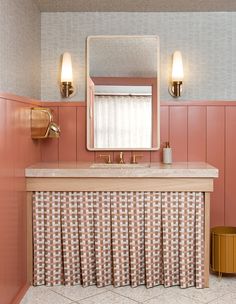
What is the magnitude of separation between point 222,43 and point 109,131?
1186 mm

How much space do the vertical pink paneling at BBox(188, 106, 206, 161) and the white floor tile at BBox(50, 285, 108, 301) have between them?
4.37ft

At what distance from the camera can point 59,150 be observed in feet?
13.3

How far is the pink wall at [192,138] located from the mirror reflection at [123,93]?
9cm

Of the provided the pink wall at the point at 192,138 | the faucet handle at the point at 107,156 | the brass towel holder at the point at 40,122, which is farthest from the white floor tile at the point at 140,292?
the brass towel holder at the point at 40,122

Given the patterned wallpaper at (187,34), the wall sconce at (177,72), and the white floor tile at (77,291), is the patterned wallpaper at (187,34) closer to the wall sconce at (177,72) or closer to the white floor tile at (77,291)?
the wall sconce at (177,72)

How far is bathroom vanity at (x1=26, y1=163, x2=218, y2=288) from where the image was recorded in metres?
3.38

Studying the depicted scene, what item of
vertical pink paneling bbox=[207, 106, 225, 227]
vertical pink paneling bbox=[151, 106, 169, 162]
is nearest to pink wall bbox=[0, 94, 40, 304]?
vertical pink paneling bbox=[151, 106, 169, 162]

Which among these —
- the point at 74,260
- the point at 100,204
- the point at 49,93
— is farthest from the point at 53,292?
the point at 49,93

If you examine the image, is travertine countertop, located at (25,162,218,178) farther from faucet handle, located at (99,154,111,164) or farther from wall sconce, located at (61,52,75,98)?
wall sconce, located at (61,52,75,98)

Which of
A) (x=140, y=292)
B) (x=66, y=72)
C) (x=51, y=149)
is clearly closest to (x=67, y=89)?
(x=66, y=72)

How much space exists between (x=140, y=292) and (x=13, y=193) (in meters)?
1.12

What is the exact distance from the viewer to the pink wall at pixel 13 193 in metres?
2.80

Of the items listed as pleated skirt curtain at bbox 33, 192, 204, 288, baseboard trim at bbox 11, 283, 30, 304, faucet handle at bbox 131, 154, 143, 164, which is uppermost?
faucet handle at bbox 131, 154, 143, 164

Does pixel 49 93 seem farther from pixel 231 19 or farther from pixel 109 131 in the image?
pixel 231 19
